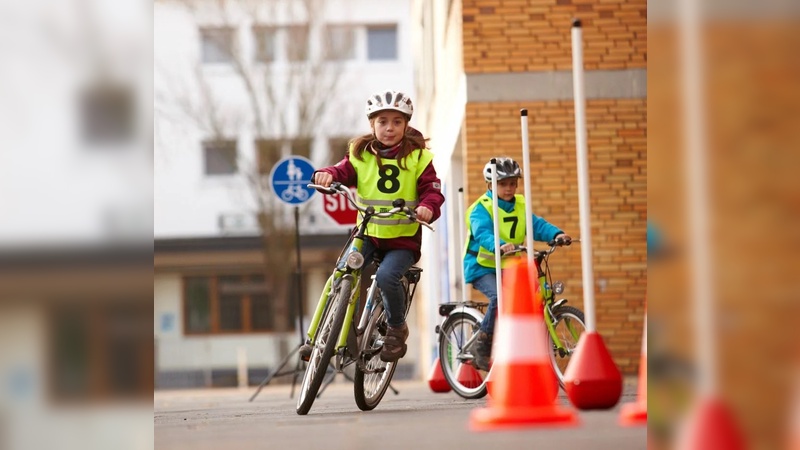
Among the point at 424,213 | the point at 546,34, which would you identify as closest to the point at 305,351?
the point at 424,213

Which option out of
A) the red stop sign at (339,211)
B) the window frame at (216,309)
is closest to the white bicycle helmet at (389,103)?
the red stop sign at (339,211)

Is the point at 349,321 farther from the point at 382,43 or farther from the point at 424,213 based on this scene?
the point at 382,43

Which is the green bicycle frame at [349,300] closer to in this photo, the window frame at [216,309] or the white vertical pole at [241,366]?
the white vertical pole at [241,366]

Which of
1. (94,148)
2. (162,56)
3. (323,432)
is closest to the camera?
(94,148)

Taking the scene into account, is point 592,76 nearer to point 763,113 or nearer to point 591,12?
point 591,12

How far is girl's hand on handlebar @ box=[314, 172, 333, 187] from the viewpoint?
22.7ft

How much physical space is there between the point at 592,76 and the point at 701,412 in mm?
11756

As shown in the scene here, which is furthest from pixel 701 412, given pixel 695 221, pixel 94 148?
pixel 94 148

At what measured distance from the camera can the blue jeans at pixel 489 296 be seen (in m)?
8.38

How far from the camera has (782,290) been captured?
1275 millimetres

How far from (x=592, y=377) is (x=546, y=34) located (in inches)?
309

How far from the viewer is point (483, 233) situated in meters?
8.60

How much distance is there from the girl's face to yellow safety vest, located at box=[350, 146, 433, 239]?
0.41 feet

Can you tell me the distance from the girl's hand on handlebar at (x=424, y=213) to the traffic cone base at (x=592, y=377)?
1428 mm
